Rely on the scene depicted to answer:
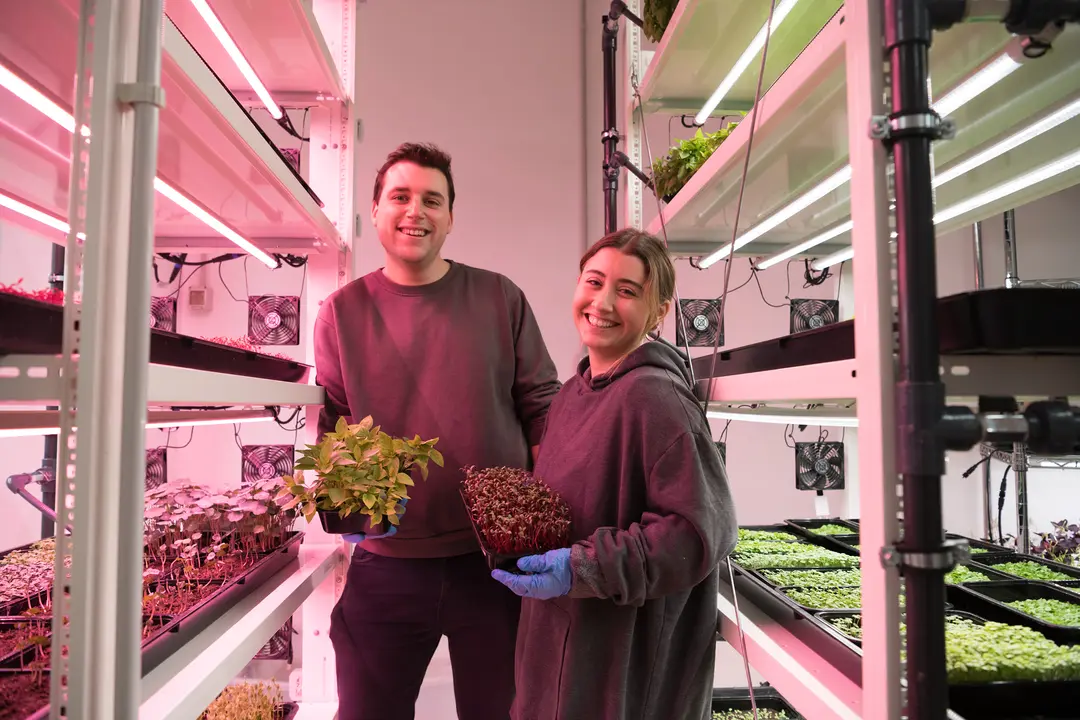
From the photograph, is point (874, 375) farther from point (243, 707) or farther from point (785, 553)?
point (243, 707)

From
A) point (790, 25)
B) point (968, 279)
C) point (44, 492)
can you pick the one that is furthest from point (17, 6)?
point (968, 279)

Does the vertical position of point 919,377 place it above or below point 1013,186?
below

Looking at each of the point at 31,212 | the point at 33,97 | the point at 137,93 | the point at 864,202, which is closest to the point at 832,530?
the point at 864,202

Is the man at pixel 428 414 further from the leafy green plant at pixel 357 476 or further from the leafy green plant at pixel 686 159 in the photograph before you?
the leafy green plant at pixel 686 159

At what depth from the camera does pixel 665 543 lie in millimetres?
1152

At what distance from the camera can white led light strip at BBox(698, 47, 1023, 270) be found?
3.46 ft

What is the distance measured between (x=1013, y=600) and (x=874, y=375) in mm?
1133

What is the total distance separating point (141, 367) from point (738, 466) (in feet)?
12.6

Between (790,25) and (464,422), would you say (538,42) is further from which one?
(464,422)

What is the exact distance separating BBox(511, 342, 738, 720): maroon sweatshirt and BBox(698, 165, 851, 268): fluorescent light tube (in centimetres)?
39

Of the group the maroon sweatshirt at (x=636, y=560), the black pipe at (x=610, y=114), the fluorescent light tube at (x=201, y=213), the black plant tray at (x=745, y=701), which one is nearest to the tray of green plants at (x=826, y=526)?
the black plant tray at (x=745, y=701)

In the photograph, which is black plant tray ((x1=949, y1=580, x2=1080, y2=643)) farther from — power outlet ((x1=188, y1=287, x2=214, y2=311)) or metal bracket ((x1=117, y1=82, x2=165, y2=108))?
power outlet ((x1=188, y1=287, x2=214, y2=311))

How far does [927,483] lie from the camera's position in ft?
2.54

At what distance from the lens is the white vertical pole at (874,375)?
32.1 inches
